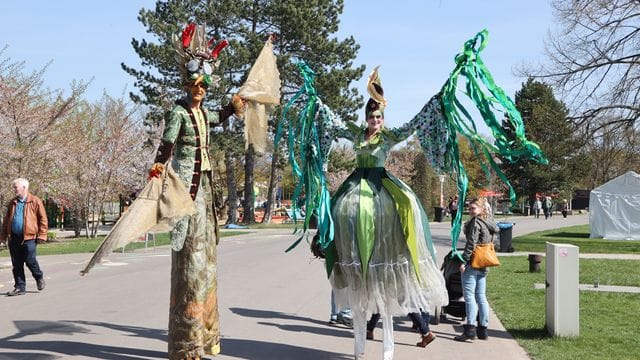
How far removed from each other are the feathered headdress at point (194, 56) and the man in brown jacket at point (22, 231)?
5.77 meters

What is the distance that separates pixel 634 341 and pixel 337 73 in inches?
1335

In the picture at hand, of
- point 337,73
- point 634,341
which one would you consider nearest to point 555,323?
point 634,341

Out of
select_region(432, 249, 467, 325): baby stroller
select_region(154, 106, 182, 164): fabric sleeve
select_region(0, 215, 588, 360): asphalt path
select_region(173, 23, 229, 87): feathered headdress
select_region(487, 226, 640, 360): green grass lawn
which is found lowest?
select_region(0, 215, 588, 360): asphalt path

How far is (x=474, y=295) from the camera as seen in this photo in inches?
317

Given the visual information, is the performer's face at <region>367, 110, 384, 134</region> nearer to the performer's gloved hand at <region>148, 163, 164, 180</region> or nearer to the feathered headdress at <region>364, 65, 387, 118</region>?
the feathered headdress at <region>364, 65, 387, 118</region>

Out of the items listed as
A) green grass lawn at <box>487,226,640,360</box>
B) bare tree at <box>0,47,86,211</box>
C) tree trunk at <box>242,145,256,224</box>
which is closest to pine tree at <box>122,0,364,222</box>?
tree trunk at <box>242,145,256,224</box>

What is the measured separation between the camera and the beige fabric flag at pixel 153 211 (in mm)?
5484

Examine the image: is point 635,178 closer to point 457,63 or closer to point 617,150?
point 617,150

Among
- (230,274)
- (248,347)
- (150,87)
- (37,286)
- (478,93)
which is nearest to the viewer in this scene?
(478,93)

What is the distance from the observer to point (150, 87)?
132 ft

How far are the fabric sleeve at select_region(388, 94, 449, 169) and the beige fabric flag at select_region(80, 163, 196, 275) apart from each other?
2.04 meters

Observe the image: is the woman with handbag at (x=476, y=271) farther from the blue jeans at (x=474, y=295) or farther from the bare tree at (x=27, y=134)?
the bare tree at (x=27, y=134)

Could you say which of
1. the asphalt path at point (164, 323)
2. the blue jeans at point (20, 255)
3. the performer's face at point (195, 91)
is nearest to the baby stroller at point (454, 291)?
the asphalt path at point (164, 323)

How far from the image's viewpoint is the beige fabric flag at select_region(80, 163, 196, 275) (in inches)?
216
